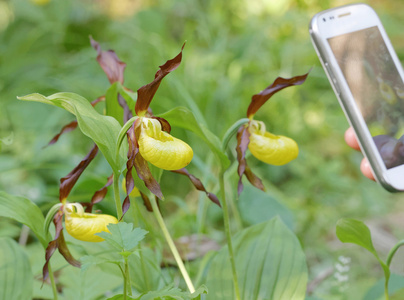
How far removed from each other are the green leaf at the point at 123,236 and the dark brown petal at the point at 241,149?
20cm

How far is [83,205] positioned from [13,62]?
171 cm

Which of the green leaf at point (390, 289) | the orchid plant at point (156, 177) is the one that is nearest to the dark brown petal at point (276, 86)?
the orchid plant at point (156, 177)

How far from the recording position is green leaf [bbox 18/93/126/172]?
56 cm

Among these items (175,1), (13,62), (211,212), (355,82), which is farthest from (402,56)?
(13,62)

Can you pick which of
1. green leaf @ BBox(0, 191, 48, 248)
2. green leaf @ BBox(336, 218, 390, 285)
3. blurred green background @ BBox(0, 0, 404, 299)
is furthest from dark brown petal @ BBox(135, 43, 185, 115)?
blurred green background @ BBox(0, 0, 404, 299)

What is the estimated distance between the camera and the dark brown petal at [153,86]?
22.1 inches

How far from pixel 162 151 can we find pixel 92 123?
99 millimetres

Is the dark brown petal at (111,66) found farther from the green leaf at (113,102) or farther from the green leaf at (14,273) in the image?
the green leaf at (14,273)

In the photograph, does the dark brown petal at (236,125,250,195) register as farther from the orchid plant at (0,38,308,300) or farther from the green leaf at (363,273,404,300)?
the green leaf at (363,273,404,300)

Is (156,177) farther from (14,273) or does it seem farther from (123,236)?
(14,273)

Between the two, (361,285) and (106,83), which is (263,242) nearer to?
(361,285)

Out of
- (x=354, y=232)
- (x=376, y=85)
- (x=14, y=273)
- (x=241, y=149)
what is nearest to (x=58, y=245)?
(x=14, y=273)

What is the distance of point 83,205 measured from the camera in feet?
2.20

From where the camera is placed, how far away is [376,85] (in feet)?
2.85
